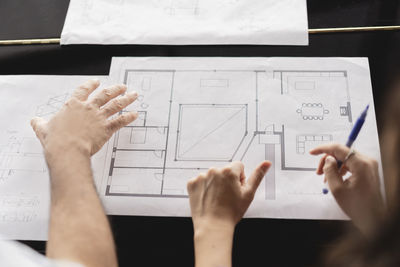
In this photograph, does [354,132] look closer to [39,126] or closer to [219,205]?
[219,205]

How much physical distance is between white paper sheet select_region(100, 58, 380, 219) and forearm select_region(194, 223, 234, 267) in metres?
0.06

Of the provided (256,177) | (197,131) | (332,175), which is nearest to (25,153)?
(197,131)

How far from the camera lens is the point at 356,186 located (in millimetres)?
630

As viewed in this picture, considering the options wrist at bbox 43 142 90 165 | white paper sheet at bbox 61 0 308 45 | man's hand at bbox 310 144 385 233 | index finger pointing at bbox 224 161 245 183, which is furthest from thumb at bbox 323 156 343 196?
wrist at bbox 43 142 90 165

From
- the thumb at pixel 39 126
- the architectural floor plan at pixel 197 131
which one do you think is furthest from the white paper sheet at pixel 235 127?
the thumb at pixel 39 126

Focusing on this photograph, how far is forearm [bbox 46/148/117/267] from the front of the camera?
57 cm

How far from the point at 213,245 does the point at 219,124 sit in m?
0.23

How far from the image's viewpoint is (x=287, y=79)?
0.77 m

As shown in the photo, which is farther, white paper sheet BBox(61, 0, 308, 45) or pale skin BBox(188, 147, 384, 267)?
white paper sheet BBox(61, 0, 308, 45)

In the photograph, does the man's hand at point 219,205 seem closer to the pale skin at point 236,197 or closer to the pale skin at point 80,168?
the pale skin at point 236,197

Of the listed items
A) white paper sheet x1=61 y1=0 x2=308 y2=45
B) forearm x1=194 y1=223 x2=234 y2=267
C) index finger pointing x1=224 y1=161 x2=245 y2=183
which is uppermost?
white paper sheet x1=61 y1=0 x2=308 y2=45

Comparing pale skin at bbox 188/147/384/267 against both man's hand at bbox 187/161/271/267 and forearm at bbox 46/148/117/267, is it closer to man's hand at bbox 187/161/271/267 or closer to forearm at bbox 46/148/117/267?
man's hand at bbox 187/161/271/267

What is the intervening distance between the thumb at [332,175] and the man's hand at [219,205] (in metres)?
0.10

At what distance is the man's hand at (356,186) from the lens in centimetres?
62
